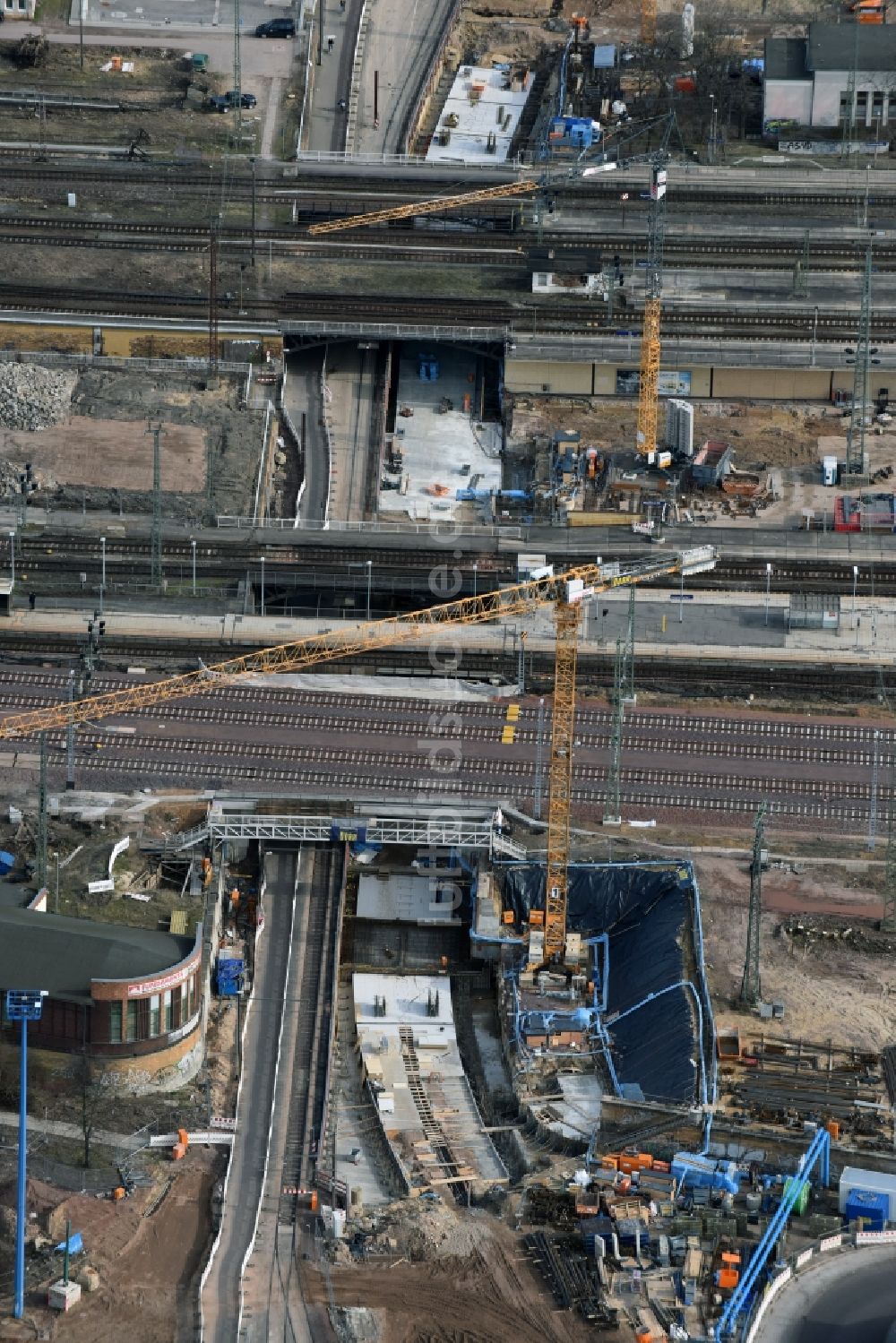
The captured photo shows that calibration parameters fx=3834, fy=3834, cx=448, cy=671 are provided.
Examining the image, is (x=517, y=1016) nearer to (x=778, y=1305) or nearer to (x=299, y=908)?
(x=299, y=908)

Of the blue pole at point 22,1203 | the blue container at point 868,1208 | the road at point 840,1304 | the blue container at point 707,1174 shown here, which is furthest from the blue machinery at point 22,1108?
the blue container at point 868,1208

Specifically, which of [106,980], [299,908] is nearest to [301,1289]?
[106,980]

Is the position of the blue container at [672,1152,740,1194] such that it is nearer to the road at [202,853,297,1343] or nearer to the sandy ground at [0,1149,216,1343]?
the road at [202,853,297,1343]

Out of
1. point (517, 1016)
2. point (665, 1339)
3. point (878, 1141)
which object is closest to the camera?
point (665, 1339)

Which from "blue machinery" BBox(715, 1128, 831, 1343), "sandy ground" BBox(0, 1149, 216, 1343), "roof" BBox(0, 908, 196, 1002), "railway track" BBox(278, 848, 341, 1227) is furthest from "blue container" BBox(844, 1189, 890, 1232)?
"roof" BBox(0, 908, 196, 1002)

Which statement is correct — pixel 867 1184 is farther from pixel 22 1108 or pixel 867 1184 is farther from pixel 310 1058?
pixel 22 1108

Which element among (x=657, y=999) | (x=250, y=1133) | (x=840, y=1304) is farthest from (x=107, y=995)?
(x=840, y=1304)
